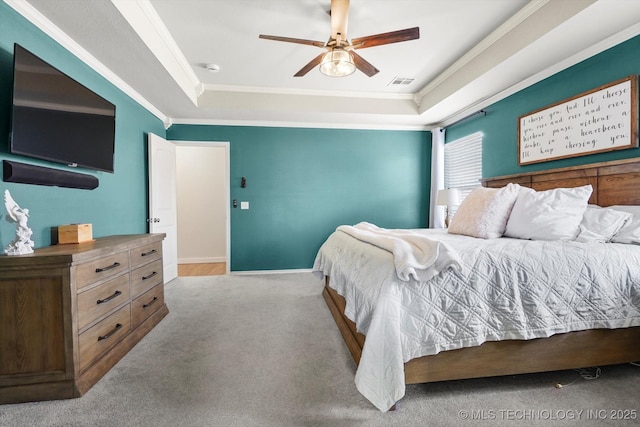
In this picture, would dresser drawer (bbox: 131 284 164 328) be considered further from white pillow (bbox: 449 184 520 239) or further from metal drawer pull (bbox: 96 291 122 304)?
white pillow (bbox: 449 184 520 239)

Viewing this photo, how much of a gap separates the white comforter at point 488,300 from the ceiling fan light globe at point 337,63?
5.19 feet

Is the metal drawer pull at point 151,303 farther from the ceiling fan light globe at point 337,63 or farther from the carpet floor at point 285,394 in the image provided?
the ceiling fan light globe at point 337,63

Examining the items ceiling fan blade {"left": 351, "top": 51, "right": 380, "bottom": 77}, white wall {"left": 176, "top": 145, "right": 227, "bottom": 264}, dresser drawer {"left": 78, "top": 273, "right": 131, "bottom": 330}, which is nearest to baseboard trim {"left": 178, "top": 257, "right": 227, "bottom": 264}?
white wall {"left": 176, "top": 145, "right": 227, "bottom": 264}

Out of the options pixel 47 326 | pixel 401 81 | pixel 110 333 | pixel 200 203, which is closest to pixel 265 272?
pixel 200 203

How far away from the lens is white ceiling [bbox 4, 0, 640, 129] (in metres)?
2.13

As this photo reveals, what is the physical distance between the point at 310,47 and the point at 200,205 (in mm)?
3858

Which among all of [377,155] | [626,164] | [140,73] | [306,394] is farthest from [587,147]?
[140,73]

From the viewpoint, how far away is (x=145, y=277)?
8.32 feet

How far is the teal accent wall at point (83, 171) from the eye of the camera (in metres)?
1.79

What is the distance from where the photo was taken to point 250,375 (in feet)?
6.02

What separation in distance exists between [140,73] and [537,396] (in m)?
3.99

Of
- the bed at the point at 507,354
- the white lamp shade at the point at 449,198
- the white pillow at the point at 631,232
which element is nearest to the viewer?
the bed at the point at 507,354

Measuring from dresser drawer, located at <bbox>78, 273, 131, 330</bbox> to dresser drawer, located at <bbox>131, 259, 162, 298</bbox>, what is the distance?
0.09 meters

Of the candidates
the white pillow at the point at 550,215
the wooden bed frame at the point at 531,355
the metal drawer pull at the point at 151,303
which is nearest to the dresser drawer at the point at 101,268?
the metal drawer pull at the point at 151,303
